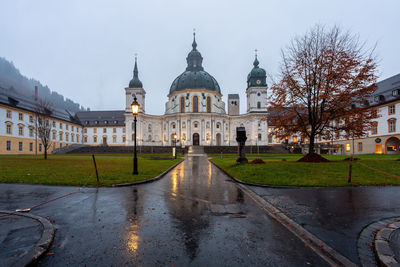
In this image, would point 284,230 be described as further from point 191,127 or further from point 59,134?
point 59,134

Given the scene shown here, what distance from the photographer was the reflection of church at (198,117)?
6519cm

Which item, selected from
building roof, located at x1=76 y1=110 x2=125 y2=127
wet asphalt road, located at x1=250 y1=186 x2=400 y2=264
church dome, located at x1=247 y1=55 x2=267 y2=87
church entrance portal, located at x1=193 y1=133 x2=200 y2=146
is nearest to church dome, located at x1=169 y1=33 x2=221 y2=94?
church dome, located at x1=247 y1=55 x2=267 y2=87

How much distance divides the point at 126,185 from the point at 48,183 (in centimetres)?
336

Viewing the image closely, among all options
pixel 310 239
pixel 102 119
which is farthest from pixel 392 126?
pixel 102 119

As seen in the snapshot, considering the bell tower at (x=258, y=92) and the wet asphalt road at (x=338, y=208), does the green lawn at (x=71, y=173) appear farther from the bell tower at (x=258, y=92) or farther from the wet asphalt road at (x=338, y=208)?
the bell tower at (x=258, y=92)

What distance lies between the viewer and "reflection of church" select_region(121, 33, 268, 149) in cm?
6519

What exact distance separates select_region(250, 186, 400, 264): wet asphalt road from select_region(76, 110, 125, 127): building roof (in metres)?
76.2

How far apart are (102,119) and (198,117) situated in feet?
130

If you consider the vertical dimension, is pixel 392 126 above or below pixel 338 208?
above

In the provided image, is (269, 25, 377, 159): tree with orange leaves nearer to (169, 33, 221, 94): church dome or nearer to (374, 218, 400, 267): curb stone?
(374, 218, 400, 267): curb stone

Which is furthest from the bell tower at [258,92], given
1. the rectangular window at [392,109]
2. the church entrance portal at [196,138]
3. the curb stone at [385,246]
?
the curb stone at [385,246]

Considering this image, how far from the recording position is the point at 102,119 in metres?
77.9

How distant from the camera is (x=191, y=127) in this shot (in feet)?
212

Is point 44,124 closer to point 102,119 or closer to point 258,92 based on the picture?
point 102,119
